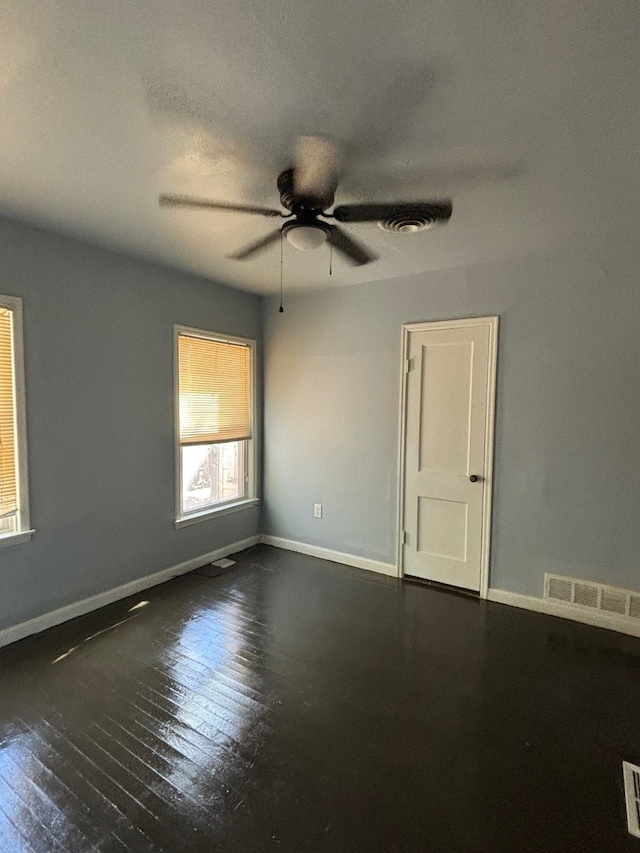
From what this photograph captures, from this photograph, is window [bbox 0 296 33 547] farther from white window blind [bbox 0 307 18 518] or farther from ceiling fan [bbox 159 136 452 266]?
ceiling fan [bbox 159 136 452 266]

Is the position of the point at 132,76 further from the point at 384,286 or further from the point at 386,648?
the point at 386,648

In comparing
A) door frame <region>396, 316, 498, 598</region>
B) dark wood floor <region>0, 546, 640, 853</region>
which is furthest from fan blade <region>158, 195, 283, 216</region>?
dark wood floor <region>0, 546, 640, 853</region>

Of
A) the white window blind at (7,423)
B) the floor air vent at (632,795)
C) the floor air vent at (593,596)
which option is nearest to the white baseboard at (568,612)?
the floor air vent at (593,596)

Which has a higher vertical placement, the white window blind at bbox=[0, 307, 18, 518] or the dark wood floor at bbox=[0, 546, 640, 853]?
the white window blind at bbox=[0, 307, 18, 518]

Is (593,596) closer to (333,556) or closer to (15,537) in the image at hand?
(333,556)

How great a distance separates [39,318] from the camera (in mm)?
2697

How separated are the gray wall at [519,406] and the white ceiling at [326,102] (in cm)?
62

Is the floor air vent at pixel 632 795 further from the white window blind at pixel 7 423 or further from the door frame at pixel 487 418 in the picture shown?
the white window blind at pixel 7 423

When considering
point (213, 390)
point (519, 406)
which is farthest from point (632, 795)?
point (213, 390)

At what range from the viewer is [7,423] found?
2.59 m

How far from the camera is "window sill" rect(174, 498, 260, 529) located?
146 inches

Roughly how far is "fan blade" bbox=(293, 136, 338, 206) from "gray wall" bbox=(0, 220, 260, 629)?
1765mm

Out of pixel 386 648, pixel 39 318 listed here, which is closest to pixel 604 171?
pixel 386 648

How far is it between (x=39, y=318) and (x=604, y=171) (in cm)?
318
